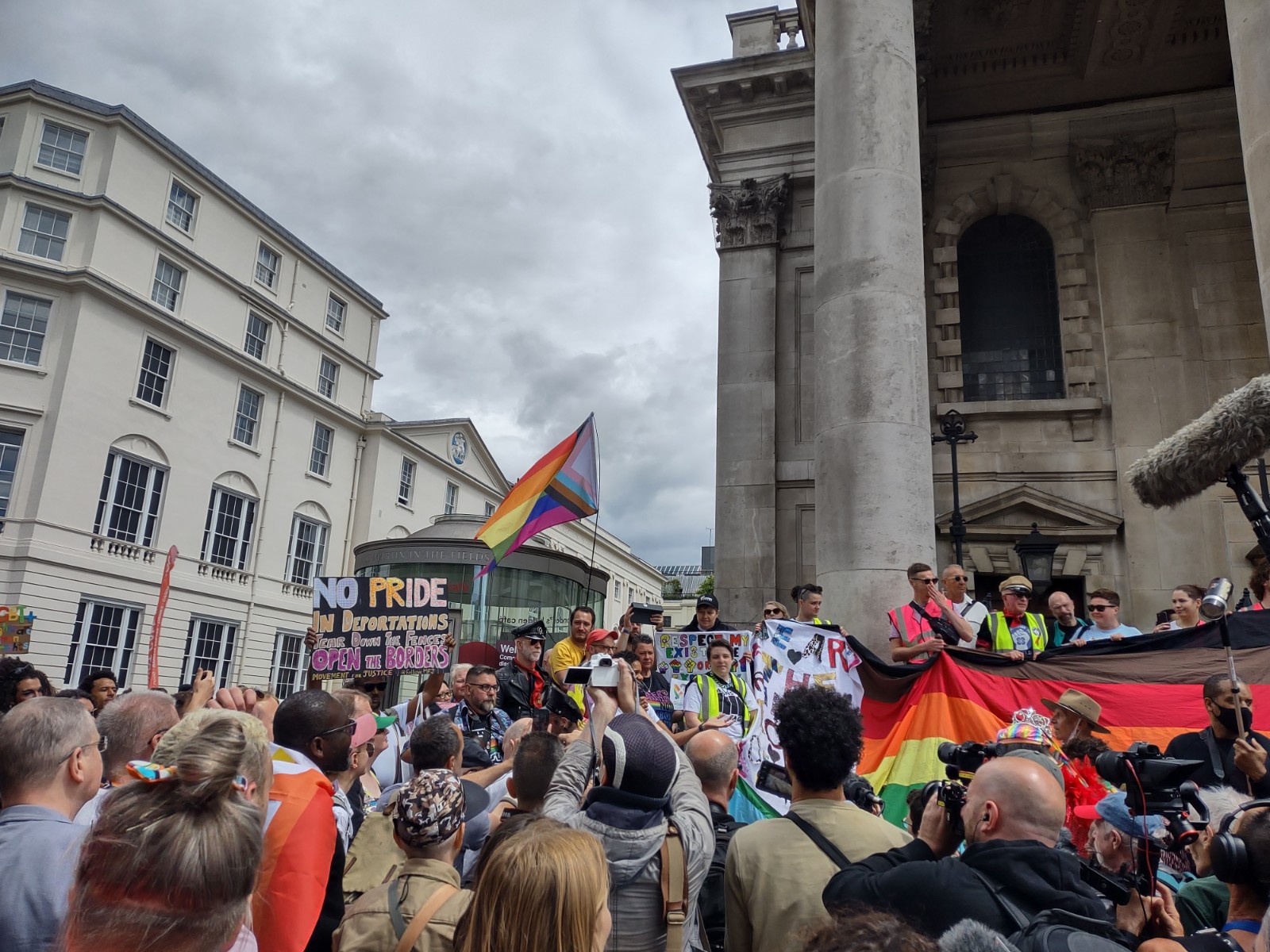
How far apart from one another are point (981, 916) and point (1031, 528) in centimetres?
1418

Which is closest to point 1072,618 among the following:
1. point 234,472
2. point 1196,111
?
point 1196,111

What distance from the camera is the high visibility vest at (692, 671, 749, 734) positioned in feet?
23.8

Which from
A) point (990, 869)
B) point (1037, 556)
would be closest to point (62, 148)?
point (1037, 556)

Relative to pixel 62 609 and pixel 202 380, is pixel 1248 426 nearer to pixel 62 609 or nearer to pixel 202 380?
pixel 62 609

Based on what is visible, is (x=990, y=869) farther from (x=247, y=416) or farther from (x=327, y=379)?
(x=327, y=379)

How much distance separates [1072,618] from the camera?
28.6ft

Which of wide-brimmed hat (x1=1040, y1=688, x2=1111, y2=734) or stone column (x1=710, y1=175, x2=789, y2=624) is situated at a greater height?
stone column (x1=710, y1=175, x2=789, y2=624)

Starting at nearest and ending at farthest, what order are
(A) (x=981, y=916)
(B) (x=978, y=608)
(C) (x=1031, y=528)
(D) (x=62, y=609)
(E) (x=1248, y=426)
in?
(A) (x=981, y=916), (E) (x=1248, y=426), (B) (x=978, y=608), (C) (x=1031, y=528), (D) (x=62, y=609)

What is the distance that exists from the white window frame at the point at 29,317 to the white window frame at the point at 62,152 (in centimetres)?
481

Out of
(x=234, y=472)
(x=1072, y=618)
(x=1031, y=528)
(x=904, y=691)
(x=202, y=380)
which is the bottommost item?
(x=904, y=691)

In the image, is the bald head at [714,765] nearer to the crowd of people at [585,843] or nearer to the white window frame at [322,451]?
the crowd of people at [585,843]

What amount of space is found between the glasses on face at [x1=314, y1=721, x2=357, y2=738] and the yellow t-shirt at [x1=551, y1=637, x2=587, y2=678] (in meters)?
4.14

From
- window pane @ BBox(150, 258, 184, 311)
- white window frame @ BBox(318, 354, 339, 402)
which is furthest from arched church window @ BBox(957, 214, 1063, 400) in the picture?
white window frame @ BBox(318, 354, 339, 402)

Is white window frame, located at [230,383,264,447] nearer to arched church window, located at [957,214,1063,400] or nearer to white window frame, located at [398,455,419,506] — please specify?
white window frame, located at [398,455,419,506]
